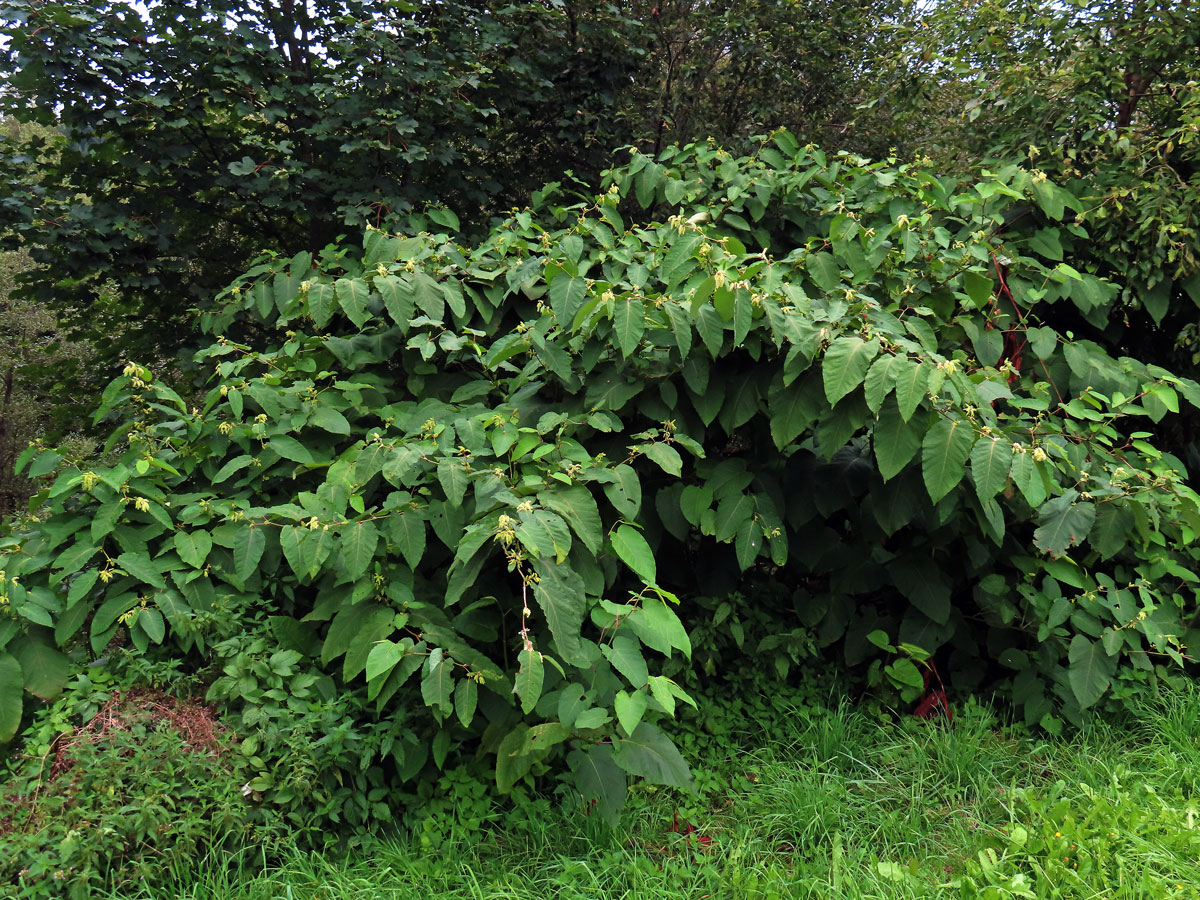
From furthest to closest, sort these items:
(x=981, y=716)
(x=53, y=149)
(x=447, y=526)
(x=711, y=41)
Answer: (x=711, y=41) → (x=53, y=149) → (x=981, y=716) → (x=447, y=526)

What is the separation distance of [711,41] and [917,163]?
2396 millimetres

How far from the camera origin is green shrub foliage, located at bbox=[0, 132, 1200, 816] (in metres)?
2.23

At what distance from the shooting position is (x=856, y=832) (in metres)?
2.34

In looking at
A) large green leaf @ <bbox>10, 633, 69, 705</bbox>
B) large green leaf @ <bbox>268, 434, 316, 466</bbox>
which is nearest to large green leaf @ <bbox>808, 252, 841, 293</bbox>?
large green leaf @ <bbox>268, 434, 316, 466</bbox>

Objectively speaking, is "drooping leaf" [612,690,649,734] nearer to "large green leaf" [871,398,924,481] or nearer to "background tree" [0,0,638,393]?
"large green leaf" [871,398,924,481]

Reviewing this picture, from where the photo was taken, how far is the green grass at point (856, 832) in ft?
6.72

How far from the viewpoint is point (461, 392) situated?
309 centimetres

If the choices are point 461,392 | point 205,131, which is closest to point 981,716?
point 461,392

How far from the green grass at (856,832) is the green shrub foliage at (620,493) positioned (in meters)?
0.18

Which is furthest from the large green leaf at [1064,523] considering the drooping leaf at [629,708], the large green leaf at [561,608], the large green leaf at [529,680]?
the large green leaf at [529,680]

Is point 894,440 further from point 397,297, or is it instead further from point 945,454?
point 397,297

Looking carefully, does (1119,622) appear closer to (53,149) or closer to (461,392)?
(461,392)

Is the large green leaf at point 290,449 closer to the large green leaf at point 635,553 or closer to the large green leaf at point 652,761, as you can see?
the large green leaf at point 635,553

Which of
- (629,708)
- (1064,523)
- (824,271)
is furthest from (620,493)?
(1064,523)
